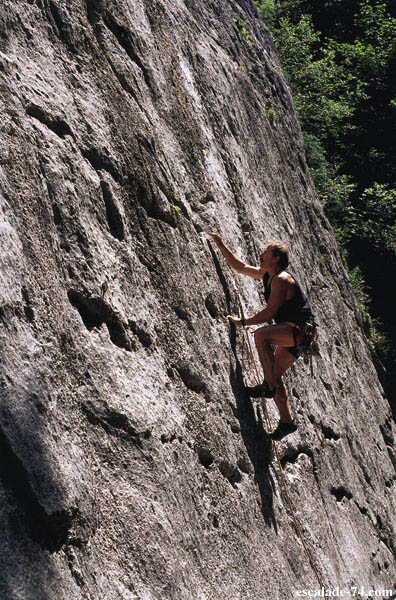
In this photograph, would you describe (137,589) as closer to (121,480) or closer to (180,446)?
(121,480)

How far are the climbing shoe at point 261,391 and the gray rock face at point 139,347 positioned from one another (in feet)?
0.31

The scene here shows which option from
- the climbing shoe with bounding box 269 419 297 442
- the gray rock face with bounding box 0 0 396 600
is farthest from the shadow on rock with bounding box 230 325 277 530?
the climbing shoe with bounding box 269 419 297 442

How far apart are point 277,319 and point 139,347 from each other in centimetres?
185

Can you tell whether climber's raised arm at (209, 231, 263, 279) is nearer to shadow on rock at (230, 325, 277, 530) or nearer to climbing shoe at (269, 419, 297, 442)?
shadow on rock at (230, 325, 277, 530)

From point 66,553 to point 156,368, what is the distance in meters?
1.67

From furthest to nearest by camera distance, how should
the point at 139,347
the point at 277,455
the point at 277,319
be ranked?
the point at 277,455, the point at 277,319, the point at 139,347

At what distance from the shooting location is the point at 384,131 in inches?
813

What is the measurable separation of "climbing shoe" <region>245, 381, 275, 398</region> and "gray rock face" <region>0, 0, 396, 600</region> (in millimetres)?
95

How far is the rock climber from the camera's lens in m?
5.78

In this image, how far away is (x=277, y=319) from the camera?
5930mm

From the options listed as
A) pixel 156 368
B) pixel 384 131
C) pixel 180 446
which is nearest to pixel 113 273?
pixel 156 368

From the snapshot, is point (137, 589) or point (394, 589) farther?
point (394, 589)

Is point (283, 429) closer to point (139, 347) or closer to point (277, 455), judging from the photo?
point (277, 455)

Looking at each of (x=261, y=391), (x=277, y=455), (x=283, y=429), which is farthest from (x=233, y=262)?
(x=277, y=455)
